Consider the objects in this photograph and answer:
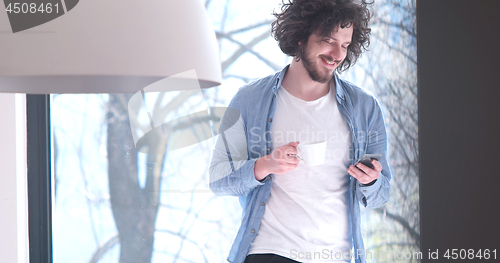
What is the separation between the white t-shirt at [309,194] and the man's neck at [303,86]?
0.11 ft

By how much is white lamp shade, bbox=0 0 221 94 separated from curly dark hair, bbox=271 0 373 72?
973 mm

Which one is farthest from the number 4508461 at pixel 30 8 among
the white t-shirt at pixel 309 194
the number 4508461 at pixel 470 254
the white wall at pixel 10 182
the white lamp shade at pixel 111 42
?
the number 4508461 at pixel 470 254

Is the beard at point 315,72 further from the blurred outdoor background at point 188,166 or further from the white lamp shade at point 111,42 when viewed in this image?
the white lamp shade at point 111,42

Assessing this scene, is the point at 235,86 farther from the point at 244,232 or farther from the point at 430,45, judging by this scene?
the point at 430,45

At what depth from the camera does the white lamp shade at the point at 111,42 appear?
293 mm

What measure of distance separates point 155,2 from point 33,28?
0.34 feet

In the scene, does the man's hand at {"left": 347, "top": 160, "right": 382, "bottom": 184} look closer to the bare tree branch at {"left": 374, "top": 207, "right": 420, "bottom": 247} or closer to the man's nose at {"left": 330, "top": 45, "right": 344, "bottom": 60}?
the man's nose at {"left": 330, "top": 45, "right": 344, "bottom": 60}

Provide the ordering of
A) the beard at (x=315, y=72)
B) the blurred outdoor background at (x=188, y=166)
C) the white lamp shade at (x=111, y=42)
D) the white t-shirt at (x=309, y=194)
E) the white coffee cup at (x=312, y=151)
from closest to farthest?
the white lamp shade at (x=111, y=42)
the white coffee cup at (x=312, y=151)
the white t-shirt at (x=309, y=194)
the beard at (x=315, y=72)
the blurred outdoor background at (x=188, y=166)

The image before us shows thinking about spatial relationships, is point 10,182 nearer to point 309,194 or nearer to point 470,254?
point 309,194

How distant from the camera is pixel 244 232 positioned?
1.16 m

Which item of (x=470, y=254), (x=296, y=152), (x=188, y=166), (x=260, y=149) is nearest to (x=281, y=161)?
(x=296, y=152)

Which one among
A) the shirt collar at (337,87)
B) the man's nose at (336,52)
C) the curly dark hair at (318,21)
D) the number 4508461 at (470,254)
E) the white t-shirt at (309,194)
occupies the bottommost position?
the number 4508461 at (470,254)

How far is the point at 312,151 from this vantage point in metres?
1.01

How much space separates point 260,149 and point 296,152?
198 millimetres
